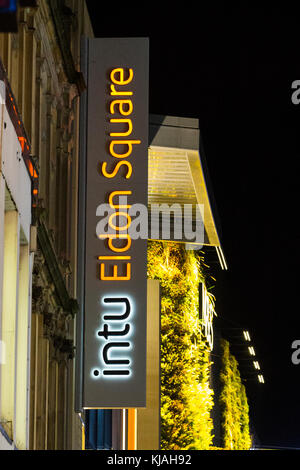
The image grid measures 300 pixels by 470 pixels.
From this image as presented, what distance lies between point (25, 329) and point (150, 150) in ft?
43.6

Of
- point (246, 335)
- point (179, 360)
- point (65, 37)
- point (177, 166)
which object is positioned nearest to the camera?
point (65, 37)

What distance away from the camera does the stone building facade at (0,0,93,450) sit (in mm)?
17344

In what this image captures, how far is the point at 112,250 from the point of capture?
24453 mm

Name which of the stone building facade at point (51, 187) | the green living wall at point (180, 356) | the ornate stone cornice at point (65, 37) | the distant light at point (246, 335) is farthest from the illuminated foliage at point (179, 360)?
the distant light at point (246, 335)

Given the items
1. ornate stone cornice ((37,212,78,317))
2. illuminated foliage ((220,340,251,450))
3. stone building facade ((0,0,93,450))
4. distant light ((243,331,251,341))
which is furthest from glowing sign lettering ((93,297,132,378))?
distant light ((243,331,251,341))

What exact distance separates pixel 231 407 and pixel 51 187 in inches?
1567

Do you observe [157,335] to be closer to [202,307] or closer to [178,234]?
[178,234]

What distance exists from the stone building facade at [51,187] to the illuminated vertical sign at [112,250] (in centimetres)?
48

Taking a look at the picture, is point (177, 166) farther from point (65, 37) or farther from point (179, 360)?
point (65, 37)

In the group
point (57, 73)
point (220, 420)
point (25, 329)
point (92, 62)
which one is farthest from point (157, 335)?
point (220, 420)

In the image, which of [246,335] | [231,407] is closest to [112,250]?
[231,407]

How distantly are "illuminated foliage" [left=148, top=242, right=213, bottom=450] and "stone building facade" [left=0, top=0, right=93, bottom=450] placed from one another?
10865 millimetres

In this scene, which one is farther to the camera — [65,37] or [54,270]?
[65,37]

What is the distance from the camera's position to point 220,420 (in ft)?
184
